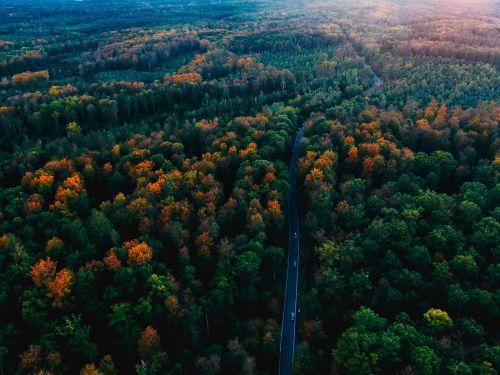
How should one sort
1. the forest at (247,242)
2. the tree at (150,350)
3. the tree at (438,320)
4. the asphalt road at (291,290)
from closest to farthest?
1. the tree at (438,320)
2. the tree at (150,350)
3. the forest at (247,242)
4. the asphalt road at (291,290)

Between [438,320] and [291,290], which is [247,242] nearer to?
[291,290]

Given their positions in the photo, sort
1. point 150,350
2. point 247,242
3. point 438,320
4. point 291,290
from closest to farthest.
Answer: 1. point 438,320
2. point 150,350
3. point 291,290
4. point 247,242

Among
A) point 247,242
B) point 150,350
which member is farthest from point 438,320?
point 150,350

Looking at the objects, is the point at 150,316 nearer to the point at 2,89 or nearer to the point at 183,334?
the point at 183,334

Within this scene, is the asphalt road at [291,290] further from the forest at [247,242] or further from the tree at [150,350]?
the tree at [150,350]

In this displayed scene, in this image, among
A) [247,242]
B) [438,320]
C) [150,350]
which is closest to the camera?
[438,320]

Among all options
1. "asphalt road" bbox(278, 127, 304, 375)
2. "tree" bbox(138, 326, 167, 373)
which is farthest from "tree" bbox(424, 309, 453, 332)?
"tree" bbox(138, 326, 167, 373)

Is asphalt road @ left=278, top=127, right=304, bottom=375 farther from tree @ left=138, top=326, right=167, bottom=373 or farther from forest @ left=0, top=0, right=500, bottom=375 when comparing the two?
tree @ left=138, top=326, right=167, bottom=373

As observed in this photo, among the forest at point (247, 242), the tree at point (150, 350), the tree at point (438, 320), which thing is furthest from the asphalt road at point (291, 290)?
the tree at point (438, 320)
